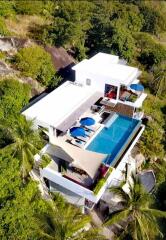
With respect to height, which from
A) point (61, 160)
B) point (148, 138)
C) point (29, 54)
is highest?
point (29, 54)

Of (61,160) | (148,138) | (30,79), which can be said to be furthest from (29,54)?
(148,138)

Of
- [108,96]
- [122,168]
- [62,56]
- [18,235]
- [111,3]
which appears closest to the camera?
[18,235]

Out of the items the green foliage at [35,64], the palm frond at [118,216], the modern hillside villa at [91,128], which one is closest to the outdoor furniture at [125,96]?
the modern hillside villa at [91,128]

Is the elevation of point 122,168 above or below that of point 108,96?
below

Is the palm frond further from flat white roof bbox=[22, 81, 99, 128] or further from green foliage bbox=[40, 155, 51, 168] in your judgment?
flat white roof bbox=[22, 81, 99, 128]

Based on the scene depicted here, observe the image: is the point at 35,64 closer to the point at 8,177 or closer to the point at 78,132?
the point at 78,132

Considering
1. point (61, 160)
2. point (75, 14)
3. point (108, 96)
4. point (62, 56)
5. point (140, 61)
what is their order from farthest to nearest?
point (140, 61), point (75, 14), point (62, 56), point (108, 96), point (61, 160)

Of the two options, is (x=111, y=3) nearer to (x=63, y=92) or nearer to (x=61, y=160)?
(x=63, y=92)
